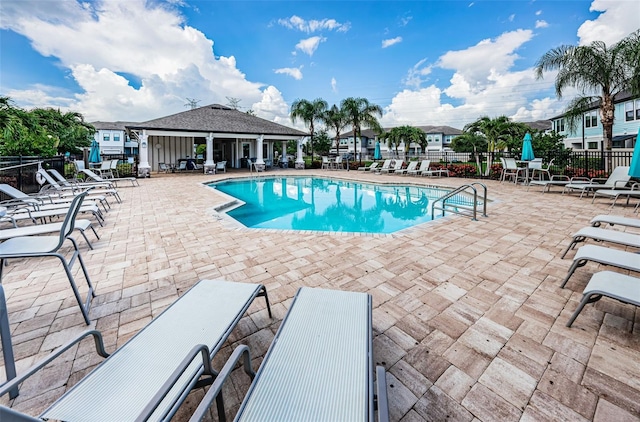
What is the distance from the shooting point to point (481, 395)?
1683 mm

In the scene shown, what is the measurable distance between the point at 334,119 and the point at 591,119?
22500 mm

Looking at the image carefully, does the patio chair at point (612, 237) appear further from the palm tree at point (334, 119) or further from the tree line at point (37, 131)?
the palm tree at point (334, 119)

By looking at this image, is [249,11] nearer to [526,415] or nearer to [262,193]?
[262,193]

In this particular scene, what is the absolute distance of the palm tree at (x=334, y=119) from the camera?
24641mm

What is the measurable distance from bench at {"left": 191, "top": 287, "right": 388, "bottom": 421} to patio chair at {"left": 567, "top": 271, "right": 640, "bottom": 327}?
63.9 inches

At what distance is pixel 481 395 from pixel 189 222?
5.63m

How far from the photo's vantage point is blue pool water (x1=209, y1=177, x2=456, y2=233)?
7.57 m

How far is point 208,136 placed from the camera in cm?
1909

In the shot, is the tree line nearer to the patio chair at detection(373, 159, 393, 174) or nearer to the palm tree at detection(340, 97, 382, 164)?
the patio chair at detection(373, 159, 393, 174)

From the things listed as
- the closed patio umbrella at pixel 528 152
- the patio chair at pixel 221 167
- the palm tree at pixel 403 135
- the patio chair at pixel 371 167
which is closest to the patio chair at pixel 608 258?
the closed patio umbrella at pixel 528 152

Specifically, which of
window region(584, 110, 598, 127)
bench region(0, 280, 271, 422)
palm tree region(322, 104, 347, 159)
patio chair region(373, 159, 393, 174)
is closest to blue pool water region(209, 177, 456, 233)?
patio chair region(373, 159, 393, 174)

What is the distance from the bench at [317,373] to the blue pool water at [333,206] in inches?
204

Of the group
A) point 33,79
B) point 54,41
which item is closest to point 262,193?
point 54,41

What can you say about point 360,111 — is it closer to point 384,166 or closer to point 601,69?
point 384,166
